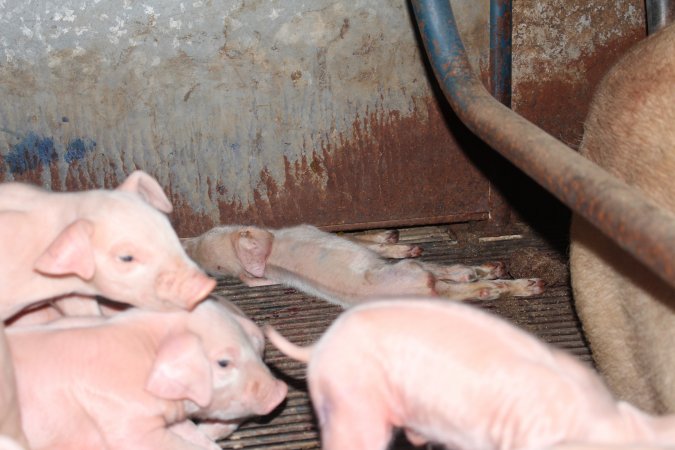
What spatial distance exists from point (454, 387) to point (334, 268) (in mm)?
2106

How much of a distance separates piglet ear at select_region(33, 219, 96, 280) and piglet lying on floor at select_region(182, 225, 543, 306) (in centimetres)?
143

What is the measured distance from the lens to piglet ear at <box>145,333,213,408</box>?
2441mm

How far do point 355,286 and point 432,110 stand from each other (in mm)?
992

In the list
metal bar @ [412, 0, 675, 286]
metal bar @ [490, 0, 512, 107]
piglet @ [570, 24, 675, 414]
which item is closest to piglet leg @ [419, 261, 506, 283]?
metal bar @ [490, 0, 512, 107]

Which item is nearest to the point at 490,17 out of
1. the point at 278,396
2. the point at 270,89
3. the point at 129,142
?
the point at 270,89

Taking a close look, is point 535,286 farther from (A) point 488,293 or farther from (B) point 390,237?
(B) point 390,237

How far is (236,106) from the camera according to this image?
4.26m

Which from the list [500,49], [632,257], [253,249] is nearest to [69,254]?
[632,257]

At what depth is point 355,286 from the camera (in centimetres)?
383

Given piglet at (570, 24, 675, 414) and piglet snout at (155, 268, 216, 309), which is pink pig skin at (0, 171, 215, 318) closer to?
piglet snout at (155, 268, 216, 309)

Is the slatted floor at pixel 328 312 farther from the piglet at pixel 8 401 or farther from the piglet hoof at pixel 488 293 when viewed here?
the piglet at pixel 8 401

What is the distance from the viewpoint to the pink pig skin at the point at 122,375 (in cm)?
247

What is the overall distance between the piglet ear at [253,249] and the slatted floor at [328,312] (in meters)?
0.10

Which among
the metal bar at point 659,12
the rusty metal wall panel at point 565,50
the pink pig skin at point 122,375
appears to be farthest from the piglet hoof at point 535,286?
the pink pig skin at point 122,375
